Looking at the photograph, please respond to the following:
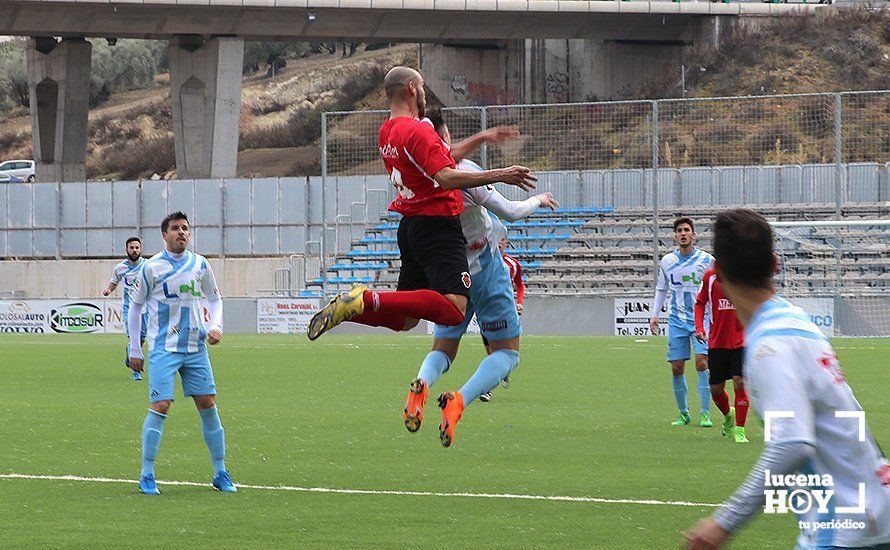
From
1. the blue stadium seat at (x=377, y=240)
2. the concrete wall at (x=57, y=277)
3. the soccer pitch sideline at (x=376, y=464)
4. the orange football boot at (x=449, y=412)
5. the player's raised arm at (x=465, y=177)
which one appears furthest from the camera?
the concrete wall at (x=57, y=277)

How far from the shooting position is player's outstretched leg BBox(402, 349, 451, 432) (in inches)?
309

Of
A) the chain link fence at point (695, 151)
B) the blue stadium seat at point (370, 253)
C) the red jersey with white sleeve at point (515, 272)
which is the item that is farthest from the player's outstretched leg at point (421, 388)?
the blue stadium seat at point (370, 253)

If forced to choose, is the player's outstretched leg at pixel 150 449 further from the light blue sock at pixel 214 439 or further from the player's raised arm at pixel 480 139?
the player's raised arm at pixel 480 139

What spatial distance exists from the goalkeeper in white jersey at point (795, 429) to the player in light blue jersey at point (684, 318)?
1054cm

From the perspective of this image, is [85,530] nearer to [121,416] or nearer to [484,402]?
[121,416]

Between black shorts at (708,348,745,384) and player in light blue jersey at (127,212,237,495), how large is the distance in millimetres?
4610

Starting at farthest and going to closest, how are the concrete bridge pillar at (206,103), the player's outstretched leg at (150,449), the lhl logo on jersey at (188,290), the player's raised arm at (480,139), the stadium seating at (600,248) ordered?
1. the concrete bridge pillar at (206,103)
2. the stadium seating at (600,248)
3. the lhl logo on jersey at (188,290)
4. the player's outstretched leg at (150,449)
5. the player's raised arm at (480,139)

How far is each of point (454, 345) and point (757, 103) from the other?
86.5 ft

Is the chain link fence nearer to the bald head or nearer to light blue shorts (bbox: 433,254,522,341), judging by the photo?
light blue shorts (bbox: 433,254,522,341)

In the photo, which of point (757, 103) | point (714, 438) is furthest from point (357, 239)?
point (714, 438)

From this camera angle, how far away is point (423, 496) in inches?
384

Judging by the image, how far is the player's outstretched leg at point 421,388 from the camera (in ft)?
25.8

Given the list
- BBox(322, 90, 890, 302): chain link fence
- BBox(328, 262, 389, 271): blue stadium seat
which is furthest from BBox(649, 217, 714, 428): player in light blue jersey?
BBox(328, 262, 389, 271): blue stadium seat

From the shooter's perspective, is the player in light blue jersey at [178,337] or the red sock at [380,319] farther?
the player in light blue jersey at [178,337]
